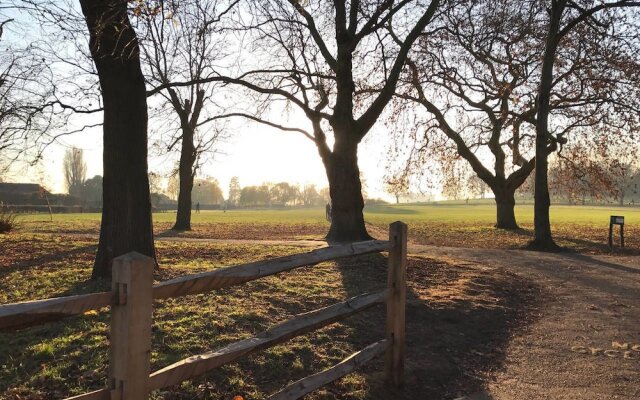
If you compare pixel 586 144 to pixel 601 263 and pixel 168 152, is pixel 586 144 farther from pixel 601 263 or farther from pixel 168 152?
pixel 168 152

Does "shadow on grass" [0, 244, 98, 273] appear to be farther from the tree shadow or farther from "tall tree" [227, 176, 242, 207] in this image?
"tall tree" [227, 176, 242, 207]

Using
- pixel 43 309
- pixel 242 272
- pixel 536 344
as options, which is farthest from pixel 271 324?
pixel 43 309

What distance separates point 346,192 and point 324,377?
1084 centimetres

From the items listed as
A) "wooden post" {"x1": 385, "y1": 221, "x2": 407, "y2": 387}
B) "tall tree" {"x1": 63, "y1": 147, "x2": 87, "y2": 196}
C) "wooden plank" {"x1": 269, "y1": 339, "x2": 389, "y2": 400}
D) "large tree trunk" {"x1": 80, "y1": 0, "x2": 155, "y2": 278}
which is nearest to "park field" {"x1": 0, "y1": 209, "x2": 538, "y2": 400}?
"wooden post" {"x1": 385, "y1": 221, "x2": 407, "y2": 387}

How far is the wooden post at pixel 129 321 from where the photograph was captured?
7.54 feet

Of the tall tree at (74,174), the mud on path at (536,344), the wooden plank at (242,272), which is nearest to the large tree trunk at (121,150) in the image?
the mud on path at (536,344)

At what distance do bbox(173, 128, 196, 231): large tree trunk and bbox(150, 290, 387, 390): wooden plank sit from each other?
24.2 m

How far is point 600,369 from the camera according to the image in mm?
5203

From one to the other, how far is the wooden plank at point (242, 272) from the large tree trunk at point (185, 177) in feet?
79.0

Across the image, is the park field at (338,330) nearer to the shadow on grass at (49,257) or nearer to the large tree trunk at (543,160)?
the shadow on grass at (49,257)

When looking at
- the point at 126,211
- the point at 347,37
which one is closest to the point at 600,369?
the point at 126,211

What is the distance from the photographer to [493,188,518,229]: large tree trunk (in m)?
27.3

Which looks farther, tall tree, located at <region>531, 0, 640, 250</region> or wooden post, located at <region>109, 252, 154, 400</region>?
tall tree, located at <region>531, 0, 640, 250</region>

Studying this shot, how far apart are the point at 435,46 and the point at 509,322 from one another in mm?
10655
